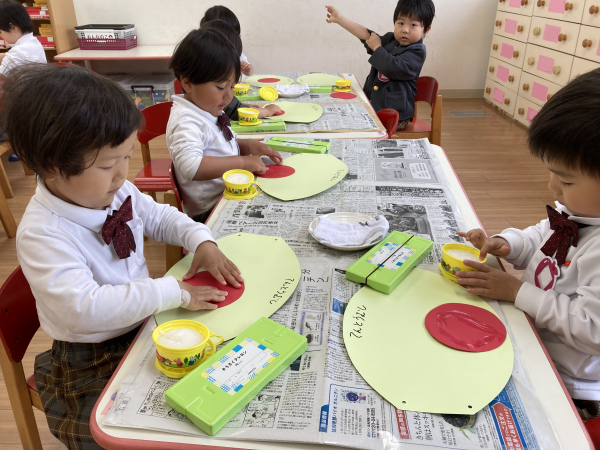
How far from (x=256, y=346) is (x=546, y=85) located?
348 cm

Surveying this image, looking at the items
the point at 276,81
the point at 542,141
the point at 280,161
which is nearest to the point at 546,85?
the point at 276,81

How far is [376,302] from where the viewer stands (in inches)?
30.5

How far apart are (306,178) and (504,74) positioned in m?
3.43

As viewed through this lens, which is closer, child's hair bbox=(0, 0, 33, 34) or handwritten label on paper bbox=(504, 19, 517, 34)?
child's hair bbox=(0, 0, 33, 34)

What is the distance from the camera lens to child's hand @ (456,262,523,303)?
779 mm

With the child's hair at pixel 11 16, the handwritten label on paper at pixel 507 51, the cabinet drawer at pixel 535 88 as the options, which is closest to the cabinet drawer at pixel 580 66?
the cabinet drawer at pixel 535 88

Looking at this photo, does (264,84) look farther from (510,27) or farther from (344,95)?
(510,27)

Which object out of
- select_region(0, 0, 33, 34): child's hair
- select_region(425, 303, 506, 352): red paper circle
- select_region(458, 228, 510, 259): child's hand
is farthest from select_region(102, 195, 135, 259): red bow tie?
select_region(0, 0, 33, 34): child's hair

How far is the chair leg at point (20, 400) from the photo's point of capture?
84cm

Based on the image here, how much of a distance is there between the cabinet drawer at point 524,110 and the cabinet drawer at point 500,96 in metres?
0.08

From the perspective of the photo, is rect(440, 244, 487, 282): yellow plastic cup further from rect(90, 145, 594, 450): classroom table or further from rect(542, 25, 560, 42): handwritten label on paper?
rect(542, 25, 560, 42): handwritten label on paper

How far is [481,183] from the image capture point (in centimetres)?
274

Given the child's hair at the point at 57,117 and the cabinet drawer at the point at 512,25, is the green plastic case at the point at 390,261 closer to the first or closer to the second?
the child's hair at the point at 57,117

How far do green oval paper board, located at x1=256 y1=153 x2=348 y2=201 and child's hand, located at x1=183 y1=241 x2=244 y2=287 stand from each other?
328 mm
